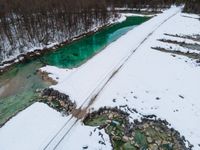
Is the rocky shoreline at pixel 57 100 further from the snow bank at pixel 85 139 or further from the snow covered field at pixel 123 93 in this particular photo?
the snow bank at pixel 85 139

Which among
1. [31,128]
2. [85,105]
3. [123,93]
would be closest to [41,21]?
[123,93]

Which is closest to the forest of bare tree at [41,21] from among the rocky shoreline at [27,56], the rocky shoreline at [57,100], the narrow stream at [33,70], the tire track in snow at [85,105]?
the rocky shoreline at [27,56]

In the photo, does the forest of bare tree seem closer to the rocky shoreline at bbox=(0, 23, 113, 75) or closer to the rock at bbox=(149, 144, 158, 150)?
the rocky shoreline at bbox=(0, 23, 113, 75)

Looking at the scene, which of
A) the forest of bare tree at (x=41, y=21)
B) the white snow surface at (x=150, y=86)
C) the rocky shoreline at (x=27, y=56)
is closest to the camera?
the white snow surface at (x=150, y=86)

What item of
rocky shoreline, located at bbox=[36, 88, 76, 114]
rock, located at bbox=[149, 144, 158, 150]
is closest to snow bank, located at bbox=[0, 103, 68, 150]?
rocky shoreline, located at bbox=[36, 88, 76, 114]

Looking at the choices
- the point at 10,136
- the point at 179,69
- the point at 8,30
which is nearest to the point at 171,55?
the point at 179,69

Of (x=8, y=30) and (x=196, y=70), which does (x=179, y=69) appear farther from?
(x=8, y=30)
